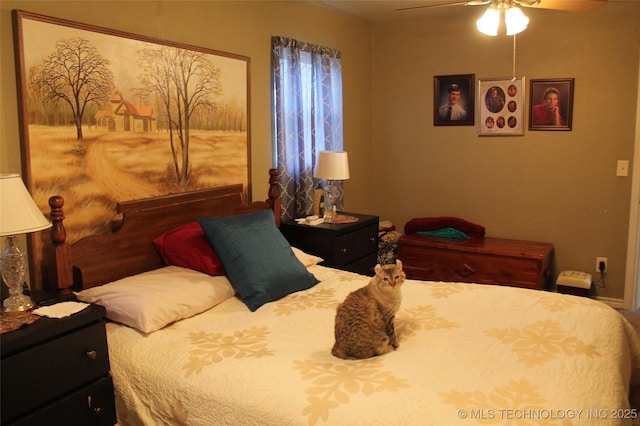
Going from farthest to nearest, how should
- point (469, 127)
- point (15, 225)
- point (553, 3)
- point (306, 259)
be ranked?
point (469, 127)
point (306, 259)
point (553, 3)
point (15, 225)

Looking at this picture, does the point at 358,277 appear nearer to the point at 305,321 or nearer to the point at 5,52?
the point at 305,321

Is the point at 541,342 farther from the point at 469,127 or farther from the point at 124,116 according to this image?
the point at 469,127

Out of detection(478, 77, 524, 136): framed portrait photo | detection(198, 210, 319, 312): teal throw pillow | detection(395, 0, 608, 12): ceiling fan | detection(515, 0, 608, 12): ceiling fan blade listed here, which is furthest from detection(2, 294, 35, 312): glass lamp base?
detection(478, 77, 524, 136): framed portrait photo

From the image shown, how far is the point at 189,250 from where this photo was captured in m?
2.60

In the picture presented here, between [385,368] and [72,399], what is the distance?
1133 millimetres

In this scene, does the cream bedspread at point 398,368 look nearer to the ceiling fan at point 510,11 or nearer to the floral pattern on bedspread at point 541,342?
the floral pattern on bedspread at point 541,342

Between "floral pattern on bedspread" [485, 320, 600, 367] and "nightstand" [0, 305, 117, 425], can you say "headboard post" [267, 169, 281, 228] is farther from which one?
"floral pattern on bedspread" [485, 320, 600, 367]

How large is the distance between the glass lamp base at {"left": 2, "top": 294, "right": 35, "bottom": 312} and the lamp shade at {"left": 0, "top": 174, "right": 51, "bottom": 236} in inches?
11.9

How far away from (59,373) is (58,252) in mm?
599

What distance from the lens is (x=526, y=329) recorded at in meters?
2.10

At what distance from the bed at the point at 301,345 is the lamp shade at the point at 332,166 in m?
0.93

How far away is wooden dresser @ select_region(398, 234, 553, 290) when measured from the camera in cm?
398

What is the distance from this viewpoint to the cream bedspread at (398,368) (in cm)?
153

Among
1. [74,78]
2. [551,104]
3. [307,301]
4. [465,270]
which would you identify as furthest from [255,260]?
[551,104]
